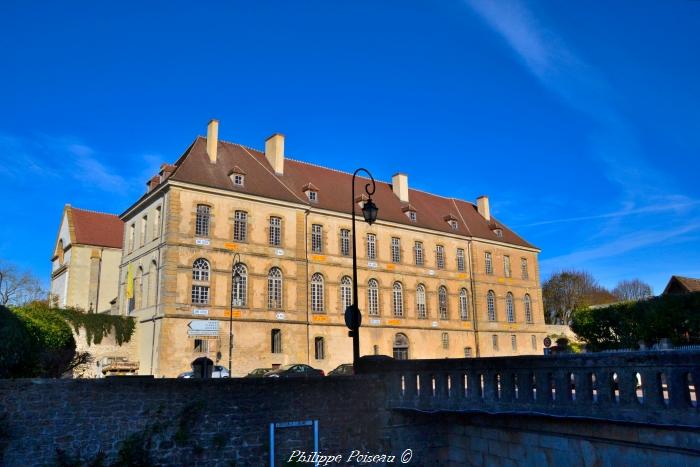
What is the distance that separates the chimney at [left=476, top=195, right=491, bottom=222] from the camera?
53.8 metres

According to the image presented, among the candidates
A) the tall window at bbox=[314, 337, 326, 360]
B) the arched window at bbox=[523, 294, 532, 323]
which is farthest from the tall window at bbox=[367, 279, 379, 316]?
the arched window at bbox=[523, 294, 532, 323]

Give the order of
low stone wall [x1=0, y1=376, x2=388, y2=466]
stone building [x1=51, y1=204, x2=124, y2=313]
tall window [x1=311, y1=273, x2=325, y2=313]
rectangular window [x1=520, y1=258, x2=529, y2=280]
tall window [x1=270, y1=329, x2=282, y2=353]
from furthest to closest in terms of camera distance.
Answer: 1. rectangular window [x1=520, y1=258, x2=529, y2=280]
2. stone building [x1=51, y1=204, x2=124, y2=313]
3. tall window [x1=311, y1=273, x2=325, y2=313]
4. tall window [x1=270, y1=329, x2=282, y2=353]
5. low stone wall [x1=0, y1=376, x2=388, y2=466]

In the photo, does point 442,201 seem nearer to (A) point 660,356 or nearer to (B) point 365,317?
(B) point 365,317

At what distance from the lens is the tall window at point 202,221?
32.9 m

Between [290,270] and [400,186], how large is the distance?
1527cm

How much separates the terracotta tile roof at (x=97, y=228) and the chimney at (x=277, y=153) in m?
17.3

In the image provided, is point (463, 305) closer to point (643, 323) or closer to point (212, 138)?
point (643, 323)

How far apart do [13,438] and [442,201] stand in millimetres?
44194

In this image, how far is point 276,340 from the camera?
34281 mm

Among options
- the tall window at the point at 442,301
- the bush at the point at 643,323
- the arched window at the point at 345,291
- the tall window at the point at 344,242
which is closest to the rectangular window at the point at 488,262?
the tall window at the point at 442,301

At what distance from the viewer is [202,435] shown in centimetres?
1265

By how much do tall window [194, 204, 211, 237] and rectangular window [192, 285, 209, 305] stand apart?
301 centimetres

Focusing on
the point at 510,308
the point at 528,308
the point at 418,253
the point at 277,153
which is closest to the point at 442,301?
the point at 418,253

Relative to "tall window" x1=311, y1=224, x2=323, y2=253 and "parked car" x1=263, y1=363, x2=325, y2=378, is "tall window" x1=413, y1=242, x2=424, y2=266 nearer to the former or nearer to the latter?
"tall window" x1=311, y1=224, x2=323, y2=253
